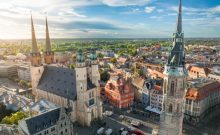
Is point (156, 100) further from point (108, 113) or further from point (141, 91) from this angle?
point (108, 113)

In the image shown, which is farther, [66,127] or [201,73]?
[201,73]

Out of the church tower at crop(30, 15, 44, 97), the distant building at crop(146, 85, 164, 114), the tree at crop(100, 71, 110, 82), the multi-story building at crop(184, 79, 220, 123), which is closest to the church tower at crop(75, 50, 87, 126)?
the church tower at crop(30, 15, 44, 97)

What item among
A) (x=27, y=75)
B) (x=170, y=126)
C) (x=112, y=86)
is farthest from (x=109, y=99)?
(x=27, y=75)

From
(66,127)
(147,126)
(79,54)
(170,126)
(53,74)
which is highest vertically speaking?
(79,54)

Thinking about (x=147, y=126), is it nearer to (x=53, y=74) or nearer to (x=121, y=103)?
(x=121, y=103)

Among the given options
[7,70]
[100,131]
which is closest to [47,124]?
[100,131]

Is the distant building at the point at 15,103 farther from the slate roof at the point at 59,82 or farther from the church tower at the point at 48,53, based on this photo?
the church tower at the point at 48,53

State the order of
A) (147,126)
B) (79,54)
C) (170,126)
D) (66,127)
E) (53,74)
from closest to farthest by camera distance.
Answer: (170,126), (66,127), (79,54), (147,126), (53,74)

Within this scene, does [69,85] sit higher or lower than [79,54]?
Answer: lower
